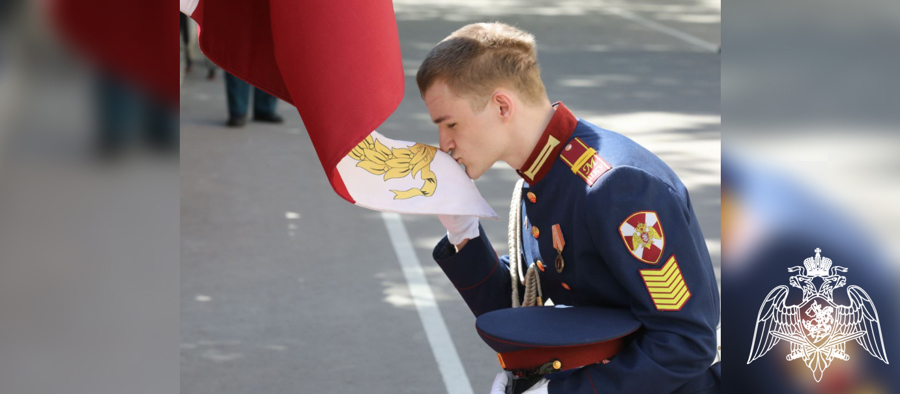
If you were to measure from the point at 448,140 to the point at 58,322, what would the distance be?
1056 millimetres

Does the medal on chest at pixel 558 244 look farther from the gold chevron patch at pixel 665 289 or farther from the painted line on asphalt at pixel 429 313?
the painted line on asphalt at pixel 429 313

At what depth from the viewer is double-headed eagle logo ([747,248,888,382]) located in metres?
1.37

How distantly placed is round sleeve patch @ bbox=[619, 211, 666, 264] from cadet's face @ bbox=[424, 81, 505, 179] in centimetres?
30

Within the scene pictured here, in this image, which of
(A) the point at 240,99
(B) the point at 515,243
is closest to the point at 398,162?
(B) the point at 515,243

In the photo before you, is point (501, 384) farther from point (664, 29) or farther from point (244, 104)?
point (664, 29)

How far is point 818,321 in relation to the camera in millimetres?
1433

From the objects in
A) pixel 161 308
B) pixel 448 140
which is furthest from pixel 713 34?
pixel 161 308

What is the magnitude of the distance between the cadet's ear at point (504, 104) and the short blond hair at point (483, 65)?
0.05 ft

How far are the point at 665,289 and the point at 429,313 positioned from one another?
3.04 m

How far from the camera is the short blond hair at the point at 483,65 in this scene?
1.85 metres

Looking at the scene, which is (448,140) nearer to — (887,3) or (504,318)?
(504,318)

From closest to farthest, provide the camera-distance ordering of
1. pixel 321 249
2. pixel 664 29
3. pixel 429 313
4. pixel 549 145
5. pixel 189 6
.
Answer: pixel 189 6 < pixel 549 145 < pixel 429 313 < pixel 321 249 < pixel 664 29

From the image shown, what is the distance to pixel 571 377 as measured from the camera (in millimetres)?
1783

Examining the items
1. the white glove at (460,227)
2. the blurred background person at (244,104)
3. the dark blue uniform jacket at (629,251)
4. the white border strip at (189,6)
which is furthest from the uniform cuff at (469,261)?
the blurred background person at (244,104)
